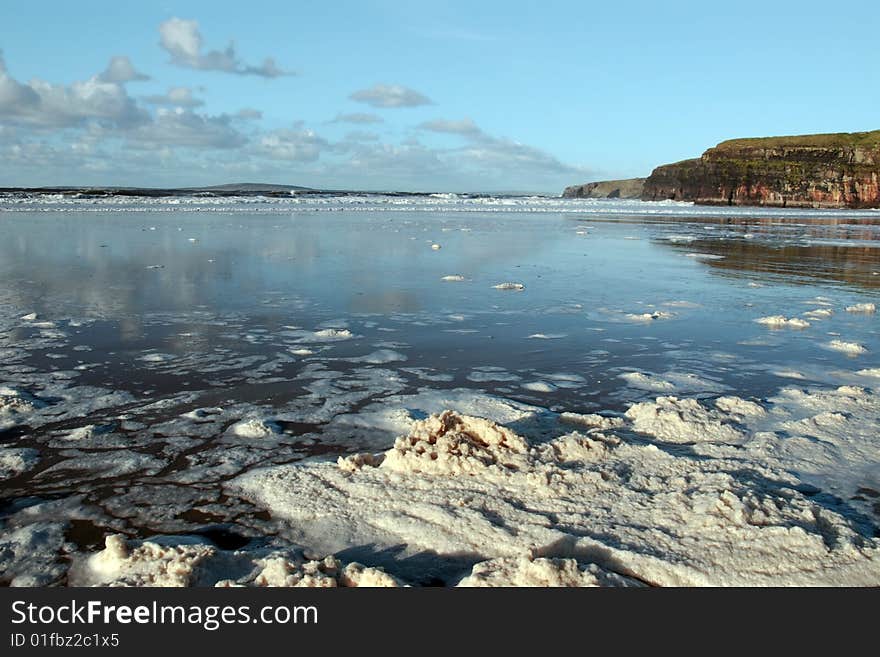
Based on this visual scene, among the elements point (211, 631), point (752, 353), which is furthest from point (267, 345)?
point (752, 353)

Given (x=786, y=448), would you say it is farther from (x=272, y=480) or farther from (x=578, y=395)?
(x=272, y=480)

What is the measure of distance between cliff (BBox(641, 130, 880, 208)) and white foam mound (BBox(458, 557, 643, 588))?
7180cm

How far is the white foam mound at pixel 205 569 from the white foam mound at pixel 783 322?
7.13 m

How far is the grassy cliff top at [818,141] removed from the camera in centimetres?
7300

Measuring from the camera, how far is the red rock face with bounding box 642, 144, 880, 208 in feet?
207

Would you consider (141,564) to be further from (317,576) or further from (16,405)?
(16,405)

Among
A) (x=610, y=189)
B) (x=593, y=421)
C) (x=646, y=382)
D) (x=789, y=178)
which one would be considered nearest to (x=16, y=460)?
(x=593, y=421)

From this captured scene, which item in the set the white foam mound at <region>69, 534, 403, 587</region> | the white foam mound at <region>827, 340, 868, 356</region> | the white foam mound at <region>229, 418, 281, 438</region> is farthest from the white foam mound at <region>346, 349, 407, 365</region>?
the white foam mound at <region>827, 340, 868, 356</region>

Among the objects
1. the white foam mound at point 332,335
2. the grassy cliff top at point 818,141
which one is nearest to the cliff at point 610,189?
the grassy cliff top at point 818,141

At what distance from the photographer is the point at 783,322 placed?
836 cm

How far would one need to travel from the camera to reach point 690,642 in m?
2.53

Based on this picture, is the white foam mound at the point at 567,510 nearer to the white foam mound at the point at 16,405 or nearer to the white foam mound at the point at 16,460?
the white foam mound at the point at 16,460

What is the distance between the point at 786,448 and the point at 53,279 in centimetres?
1106

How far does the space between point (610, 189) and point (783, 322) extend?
139 meters
